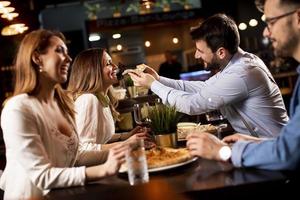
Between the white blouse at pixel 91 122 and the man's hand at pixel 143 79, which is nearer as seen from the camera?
the white blouse at pixel 91 122

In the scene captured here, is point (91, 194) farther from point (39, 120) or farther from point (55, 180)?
point (39, 120)

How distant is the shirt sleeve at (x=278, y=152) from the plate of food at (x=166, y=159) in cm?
24

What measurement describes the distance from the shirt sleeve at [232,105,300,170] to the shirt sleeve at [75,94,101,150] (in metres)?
1.16

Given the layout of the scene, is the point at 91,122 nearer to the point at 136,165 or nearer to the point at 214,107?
the point at 214,107

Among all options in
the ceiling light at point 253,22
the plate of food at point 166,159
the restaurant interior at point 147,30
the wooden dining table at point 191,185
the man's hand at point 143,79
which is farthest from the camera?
the ceiling light at point 253,22

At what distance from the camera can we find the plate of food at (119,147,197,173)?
183cm

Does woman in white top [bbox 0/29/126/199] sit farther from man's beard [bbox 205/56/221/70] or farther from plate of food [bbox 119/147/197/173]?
man's beard [bbox 205/56/221/70]

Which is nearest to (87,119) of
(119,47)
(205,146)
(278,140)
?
(205,146)

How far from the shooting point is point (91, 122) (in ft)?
9.13

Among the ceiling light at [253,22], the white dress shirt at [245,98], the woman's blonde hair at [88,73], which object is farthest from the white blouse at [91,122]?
the ceiling light at [253,22]

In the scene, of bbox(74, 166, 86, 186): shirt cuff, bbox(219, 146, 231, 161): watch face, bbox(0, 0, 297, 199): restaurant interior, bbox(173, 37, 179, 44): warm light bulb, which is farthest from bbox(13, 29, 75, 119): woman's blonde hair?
bbox(173, 37, 179, 44): warm light bulb

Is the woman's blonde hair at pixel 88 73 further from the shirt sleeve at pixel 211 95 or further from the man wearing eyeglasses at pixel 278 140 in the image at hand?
the man wearing eyeglasses at pixel 278 140

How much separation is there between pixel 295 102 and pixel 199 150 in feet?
1.42

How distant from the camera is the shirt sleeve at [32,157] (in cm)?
175
